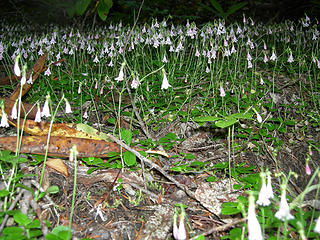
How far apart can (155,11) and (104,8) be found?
4.61m

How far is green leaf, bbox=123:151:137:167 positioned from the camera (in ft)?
6.42

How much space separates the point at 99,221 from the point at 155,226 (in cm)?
33

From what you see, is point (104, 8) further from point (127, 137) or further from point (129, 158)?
point (129, 158)

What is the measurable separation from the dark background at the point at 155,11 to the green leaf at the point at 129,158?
6299 millimetres

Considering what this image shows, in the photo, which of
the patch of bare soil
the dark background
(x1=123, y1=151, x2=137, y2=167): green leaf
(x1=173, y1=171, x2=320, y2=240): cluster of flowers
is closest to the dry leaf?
the patch of bare soil

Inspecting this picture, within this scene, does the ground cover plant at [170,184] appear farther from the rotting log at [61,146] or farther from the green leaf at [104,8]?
the green leaf at [104,8]

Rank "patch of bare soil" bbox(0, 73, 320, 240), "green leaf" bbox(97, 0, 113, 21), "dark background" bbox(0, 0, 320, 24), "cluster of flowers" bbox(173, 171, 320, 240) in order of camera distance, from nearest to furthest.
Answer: "cluster of flowers" bbox(173, 171, 320, 240) → "patch of bare soil" bbox(0, 73, 320, 240) → "green leaf" bbox(97, 0, 113, 21) → "dark background" bbox(0, 0, 320, 24)

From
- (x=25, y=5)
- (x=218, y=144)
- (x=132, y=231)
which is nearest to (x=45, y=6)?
(x=25, y=5)

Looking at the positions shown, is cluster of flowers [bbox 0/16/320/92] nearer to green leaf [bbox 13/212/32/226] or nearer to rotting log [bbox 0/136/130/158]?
rotting log [bbox 0/136/130/158]

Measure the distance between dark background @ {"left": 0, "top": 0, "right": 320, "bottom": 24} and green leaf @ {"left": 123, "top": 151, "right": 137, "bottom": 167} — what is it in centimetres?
630

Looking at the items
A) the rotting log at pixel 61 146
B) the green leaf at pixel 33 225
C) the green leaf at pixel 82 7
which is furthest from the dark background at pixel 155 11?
the green leaf at pixel 33 225

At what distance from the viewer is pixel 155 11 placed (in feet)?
26.8

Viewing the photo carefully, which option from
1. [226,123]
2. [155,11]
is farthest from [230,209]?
[155,11]

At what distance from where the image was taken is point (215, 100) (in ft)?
10.3
